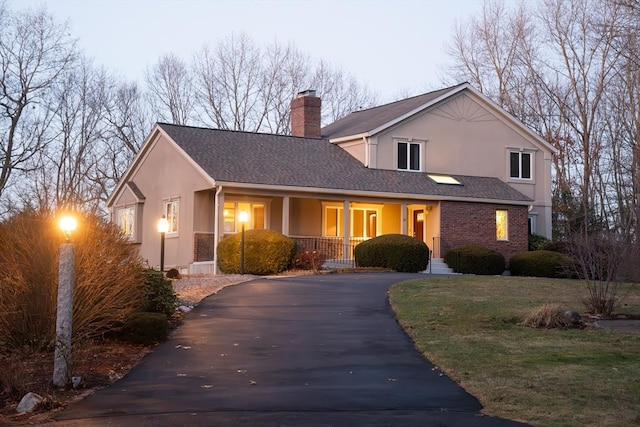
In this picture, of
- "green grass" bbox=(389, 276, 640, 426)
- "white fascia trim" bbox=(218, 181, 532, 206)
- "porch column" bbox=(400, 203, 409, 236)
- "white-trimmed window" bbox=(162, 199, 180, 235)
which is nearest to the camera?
"green grass" bbox=(389, 276, 640, 426)

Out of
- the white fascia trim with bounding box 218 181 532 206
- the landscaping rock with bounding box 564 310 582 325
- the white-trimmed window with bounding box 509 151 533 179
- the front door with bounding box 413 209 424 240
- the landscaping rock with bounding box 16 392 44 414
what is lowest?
the landscaping rock with bounding box 16 392 44 414

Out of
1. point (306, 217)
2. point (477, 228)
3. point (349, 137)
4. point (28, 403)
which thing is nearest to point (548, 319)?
point (28, 403)

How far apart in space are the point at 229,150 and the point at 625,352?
22517mm

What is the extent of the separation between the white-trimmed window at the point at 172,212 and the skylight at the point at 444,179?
404 inches

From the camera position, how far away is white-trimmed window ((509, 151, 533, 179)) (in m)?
38.2

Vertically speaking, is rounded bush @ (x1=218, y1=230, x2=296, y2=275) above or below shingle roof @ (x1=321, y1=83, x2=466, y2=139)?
below

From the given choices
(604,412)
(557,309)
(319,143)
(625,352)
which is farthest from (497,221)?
(604,412)

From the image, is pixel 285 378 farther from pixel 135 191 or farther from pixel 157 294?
pixel 135 191

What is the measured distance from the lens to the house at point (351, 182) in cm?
3177

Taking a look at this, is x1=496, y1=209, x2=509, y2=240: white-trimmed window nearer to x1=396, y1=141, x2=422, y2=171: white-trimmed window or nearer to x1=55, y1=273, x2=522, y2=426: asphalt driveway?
x1=396, y1=141, x2=422, y2=171: white-trimmed window

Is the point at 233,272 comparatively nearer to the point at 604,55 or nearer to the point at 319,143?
the point at 319,143

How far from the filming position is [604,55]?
44.1 m

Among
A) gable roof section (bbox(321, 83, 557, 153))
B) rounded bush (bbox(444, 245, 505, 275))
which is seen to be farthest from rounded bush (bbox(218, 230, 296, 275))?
gable roof section (bbox(321, 83, 557, 153))

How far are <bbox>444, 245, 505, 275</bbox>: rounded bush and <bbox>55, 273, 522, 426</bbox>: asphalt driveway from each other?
46.3 ft
